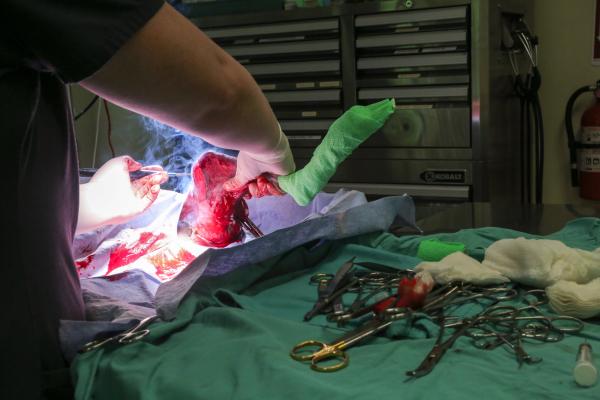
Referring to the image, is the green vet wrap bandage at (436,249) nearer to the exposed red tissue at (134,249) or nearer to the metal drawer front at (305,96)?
the exposed red tissue at (134,249)

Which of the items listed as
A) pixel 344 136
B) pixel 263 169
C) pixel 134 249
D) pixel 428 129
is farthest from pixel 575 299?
pixel 428 129

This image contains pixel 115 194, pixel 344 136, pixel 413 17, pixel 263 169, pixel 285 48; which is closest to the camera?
pixel 344 136

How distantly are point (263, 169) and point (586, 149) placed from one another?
2.10m

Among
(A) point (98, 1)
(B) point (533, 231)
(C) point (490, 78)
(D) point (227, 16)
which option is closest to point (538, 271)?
(B) point (533, 231)

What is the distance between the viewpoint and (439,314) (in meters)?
0.89

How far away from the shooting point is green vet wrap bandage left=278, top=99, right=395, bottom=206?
1.15 metres

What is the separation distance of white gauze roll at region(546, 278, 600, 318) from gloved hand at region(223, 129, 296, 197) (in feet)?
1.81

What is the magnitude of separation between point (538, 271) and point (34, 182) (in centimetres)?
76

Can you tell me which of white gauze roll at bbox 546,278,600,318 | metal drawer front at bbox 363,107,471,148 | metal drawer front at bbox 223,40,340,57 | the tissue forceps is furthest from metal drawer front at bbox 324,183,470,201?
white gauze roll at bbox 546,278,600,318

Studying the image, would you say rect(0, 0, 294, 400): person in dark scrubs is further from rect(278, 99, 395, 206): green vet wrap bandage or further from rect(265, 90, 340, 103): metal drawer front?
rect(265, 90, 340, 103): metal drawer front

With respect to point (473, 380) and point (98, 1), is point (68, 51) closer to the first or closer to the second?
point (98, 1)

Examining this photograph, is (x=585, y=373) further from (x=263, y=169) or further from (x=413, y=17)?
(x=413, y=17)

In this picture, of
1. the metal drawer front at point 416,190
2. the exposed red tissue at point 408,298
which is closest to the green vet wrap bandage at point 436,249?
the exposed red tissue at point 408,298

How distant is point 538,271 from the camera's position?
981 millimetres
